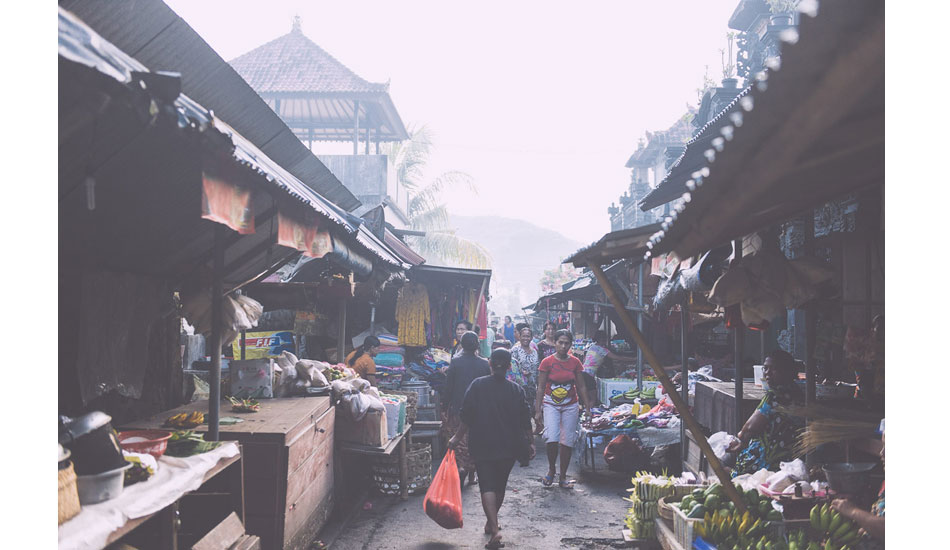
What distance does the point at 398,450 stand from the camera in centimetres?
845

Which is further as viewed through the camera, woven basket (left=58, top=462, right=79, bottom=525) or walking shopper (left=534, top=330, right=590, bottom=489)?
walking shopper (left=534, top=330, right=590, bottom=489)

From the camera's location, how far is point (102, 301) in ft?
17.0

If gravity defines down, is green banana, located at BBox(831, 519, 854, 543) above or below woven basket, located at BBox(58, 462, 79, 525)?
below

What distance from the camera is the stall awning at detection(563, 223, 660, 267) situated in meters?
4.26

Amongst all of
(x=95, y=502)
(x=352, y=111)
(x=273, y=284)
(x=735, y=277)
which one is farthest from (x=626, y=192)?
(x=95, y=502)

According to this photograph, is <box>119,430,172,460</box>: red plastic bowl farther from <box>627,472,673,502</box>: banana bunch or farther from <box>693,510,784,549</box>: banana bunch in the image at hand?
<box>627,472,673,502</box>: banana bunch

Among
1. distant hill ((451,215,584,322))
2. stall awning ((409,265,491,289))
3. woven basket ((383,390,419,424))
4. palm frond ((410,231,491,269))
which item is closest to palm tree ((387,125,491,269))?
palm frond ((410,231,491,269))

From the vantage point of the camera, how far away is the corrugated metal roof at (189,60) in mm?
3985

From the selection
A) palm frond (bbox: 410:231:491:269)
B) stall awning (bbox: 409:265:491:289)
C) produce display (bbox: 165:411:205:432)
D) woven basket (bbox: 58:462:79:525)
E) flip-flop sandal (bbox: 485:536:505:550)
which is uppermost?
palm frond (bbox: 410:231:491:269)

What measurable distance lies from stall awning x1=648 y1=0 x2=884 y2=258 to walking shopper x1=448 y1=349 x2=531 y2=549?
170 inches

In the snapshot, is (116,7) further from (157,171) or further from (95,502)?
(95,502)

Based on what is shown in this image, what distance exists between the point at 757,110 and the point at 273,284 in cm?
817

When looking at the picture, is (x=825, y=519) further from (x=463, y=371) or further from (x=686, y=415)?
(x=463, y=371)

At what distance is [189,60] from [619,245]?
3515mm
